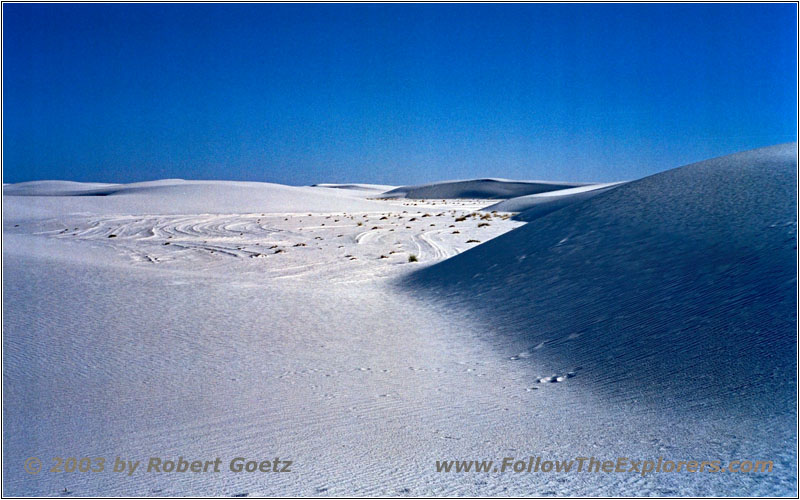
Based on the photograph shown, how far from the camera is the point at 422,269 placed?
1191 centimetres

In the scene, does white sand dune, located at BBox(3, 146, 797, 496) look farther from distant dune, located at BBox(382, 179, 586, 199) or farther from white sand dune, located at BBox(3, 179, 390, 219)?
distant dune, located at BBox(382, 179, 586, 199)

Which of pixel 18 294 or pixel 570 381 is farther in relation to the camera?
pixel 18 294

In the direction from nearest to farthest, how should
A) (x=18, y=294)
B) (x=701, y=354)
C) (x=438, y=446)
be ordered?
(x=438, y=446) < (x=701, y=354) < (x=18, y=294)

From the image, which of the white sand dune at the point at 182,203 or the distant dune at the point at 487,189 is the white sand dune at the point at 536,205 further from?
the distant dune at the point at 487,189

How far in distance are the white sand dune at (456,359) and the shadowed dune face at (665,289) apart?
0.03 m

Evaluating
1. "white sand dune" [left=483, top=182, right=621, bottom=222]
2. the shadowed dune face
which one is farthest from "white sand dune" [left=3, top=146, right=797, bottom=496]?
"white sand dune" [left=483, top=182, right=621, bottom=222]

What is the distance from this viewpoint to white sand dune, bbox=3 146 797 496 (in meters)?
3.41

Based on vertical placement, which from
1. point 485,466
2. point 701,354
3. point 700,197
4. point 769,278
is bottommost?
point 485,466

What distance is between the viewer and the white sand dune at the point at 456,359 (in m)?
3.41

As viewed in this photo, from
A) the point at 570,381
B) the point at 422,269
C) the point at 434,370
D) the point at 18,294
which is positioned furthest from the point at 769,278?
the point at 18,294

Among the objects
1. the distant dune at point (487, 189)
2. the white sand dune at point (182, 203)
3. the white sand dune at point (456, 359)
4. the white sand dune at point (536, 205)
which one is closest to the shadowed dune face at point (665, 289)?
the white sand dune at point (456, 359)

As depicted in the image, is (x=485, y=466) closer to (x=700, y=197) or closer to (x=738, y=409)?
(x=738, y=409)

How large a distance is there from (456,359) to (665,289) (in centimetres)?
230

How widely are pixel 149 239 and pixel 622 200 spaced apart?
46.0 feet
